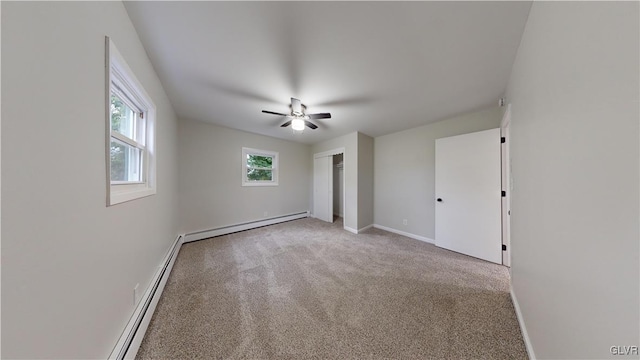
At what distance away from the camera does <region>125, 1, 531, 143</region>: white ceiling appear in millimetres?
1230

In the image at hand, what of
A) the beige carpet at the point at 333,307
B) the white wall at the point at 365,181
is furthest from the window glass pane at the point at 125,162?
the white wall at the point at 365,181

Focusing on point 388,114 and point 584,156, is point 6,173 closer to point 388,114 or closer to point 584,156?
point 584,156

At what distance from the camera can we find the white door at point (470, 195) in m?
2.50

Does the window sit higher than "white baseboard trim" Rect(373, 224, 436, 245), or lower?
higher

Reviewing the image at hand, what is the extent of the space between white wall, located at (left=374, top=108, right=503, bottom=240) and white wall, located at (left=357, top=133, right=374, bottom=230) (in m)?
0.14

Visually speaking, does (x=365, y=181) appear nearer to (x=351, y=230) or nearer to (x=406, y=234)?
(x=351, y=230)

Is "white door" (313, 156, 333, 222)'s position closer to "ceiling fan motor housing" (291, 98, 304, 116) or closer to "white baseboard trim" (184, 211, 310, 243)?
"white baseboard trim" (184, 211, 310, 243)

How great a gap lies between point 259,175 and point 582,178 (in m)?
4.45

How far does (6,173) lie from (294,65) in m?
1.77

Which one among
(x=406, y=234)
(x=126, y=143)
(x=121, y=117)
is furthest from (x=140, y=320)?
(x=406, y=234)

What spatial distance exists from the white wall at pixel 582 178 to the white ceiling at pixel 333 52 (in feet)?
1.34

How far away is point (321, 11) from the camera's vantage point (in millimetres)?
1227

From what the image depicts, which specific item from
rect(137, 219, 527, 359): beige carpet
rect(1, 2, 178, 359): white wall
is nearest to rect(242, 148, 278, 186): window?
rect(137, 219, 527, 359): beige carpet

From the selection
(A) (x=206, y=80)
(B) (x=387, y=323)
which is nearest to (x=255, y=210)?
(A) (x=206, y=80)
